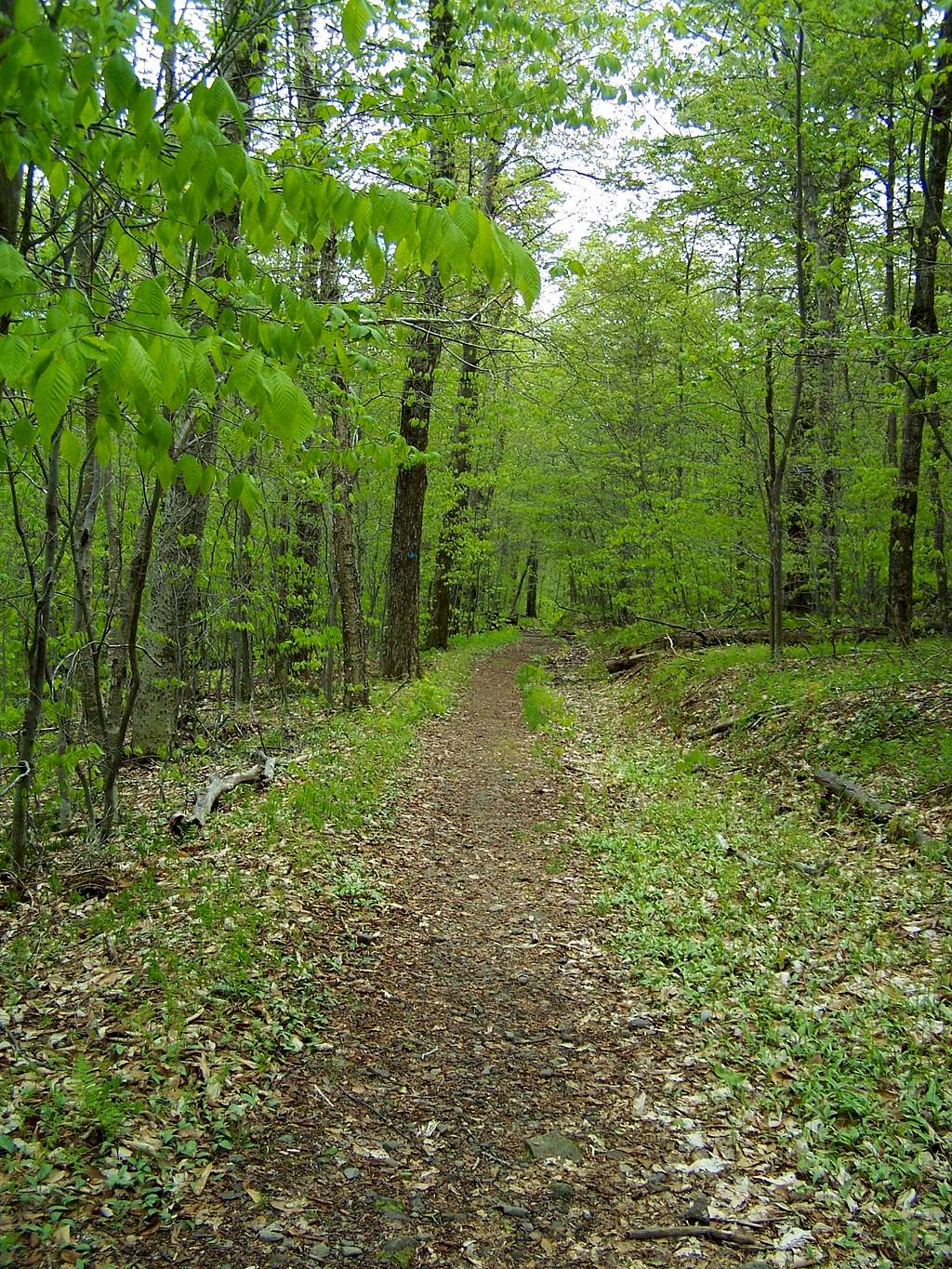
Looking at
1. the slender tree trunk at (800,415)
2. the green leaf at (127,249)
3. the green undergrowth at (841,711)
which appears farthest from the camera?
the slender tree trunk at (800,415)

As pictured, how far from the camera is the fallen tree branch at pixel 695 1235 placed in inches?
113

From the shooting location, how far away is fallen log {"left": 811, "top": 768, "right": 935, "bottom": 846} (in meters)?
6.14

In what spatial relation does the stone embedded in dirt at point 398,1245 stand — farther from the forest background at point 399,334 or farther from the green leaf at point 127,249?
the green leaf at point 127,249

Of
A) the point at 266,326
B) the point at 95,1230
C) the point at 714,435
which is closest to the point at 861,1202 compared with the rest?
the point at 95,1230

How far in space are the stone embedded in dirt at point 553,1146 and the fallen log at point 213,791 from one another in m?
3.83

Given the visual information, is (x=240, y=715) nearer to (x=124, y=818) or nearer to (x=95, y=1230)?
(x=124, y=818)

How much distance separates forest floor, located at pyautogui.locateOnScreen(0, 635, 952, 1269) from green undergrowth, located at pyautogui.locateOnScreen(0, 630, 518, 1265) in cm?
2

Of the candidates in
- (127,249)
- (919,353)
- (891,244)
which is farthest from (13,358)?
(891,244)

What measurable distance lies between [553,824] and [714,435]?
1182cm

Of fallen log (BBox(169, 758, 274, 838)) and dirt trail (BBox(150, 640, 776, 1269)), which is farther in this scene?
fallen log (BBox(169, 758, 274, 838))

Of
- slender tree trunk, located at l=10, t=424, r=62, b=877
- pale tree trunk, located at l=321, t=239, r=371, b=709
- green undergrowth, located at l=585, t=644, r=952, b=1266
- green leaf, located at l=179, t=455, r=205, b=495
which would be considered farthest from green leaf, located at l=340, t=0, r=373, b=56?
pale tree trunk, located at l=321, t=239, r=371, b=709

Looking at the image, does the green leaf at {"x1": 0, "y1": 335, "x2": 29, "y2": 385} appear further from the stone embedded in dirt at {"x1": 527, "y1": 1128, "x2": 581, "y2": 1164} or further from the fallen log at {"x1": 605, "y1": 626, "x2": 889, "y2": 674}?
the fallen log at {"x1": 605, "y1": 626, "x2": 889, "y2": 674}

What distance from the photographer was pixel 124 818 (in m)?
6.50

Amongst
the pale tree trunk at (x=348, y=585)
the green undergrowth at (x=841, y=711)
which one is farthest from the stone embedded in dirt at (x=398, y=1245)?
the pale tree trunk at (x=348, y=585)
